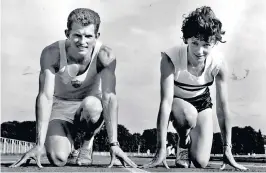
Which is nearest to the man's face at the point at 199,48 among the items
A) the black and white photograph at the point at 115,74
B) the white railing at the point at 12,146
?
the black and white photograph at the point at 115,74

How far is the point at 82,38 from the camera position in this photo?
16.4 ft

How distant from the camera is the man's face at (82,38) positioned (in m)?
4.97

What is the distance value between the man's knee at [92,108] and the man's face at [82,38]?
1.70 feet

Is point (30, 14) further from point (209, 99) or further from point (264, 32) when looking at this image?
point (264, 32)

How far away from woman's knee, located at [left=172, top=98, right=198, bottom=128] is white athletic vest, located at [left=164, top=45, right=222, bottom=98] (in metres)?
0.12

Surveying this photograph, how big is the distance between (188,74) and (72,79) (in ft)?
4.31

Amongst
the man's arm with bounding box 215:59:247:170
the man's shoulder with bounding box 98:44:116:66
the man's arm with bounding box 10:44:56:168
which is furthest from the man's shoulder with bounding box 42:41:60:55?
the man's arm with bounding box 215:59:247:170

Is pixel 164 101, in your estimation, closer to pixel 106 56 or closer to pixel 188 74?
pixel 188 74

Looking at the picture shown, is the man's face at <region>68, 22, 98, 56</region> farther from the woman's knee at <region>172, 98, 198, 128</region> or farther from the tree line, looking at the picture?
the woman's knee at <region>172, 98, 198, 128</region>

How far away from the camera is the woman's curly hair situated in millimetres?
5027

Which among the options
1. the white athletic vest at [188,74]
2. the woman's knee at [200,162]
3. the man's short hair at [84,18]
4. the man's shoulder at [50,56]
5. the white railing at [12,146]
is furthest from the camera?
the white railing at [12,146]

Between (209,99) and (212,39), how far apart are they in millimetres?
781

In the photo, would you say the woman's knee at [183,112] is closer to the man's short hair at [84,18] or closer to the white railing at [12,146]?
the man's short hair at [84,18]

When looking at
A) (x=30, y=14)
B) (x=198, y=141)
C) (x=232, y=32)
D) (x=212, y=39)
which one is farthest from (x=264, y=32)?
(x=30, y=14)
